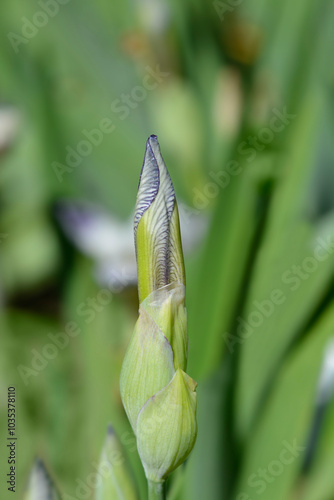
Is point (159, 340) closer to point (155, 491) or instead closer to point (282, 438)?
point (155, 491)

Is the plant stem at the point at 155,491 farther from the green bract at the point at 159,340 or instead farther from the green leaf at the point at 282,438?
the green leaf at the point at 282,438

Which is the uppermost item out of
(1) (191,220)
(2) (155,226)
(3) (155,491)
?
(1) (191,220)

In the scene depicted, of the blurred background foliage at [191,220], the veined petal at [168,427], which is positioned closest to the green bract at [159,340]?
the veined petal at [168,427]

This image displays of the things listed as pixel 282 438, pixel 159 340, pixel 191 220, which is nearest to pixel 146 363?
pixel 159 340

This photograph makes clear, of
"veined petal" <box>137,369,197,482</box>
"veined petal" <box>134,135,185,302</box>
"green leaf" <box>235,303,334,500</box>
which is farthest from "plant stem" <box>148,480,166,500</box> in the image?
"green leaf" <box>235,303,334,500</box>

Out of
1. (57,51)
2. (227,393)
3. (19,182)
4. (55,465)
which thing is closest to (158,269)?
(227,393)

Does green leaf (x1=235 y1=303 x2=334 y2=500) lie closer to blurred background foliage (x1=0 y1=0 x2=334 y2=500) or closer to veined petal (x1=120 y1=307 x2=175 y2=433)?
blurred background foliage (x1=0 y1=0 x2=334 y2=500)

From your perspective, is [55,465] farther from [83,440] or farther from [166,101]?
[166,101]
